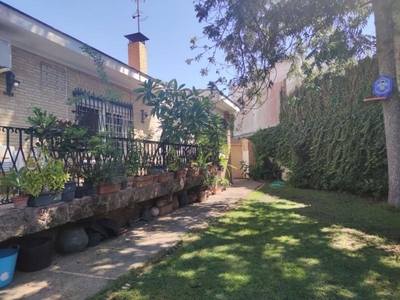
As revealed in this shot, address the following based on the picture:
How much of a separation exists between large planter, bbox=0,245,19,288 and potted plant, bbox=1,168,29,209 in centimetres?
53

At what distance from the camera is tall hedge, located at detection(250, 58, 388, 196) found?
734 centimetres

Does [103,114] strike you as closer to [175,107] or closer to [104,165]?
[175,107]

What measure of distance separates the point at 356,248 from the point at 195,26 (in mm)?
7038

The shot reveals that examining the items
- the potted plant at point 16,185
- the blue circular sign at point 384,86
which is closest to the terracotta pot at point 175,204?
the potted plant at point 16,185

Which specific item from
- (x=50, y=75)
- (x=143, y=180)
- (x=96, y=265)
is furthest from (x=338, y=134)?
(x=50, y=75)

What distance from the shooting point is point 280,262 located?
10.9 ft

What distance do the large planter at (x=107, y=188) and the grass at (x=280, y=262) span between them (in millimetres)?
1352

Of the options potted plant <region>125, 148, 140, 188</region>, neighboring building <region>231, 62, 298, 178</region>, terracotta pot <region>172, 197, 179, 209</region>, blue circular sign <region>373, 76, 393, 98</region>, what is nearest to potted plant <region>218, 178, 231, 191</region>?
terracotta pot <region>172, 197, 179, 209</region>

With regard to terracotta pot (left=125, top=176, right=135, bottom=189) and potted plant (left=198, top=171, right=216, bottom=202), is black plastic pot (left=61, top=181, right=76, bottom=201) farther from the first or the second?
potted plant (left=198, top=171, right=216, bottom=202)

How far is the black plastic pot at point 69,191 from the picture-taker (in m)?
3.62

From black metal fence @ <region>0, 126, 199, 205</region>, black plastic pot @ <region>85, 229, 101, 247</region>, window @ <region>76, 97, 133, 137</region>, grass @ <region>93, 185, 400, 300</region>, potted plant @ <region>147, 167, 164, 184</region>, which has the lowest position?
grass @ <region>93, 185, 400, 300</region>

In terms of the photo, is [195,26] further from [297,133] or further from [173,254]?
[173,254]

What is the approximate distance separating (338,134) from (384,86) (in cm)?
277

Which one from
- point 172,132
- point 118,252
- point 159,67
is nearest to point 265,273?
point 118,252
